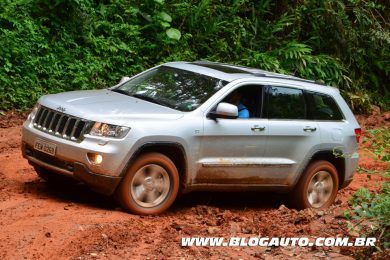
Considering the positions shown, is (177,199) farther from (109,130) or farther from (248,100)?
(109,130)

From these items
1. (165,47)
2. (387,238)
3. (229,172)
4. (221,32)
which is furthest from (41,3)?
(387,238)

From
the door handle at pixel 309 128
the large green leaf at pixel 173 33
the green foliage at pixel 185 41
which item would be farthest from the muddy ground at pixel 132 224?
the large green leaf at pixel 173 33

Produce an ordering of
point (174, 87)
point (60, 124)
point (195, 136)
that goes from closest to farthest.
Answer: point (60, 124), point (195, 136), point (174, 87)

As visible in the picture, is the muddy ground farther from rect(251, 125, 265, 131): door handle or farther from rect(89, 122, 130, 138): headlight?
rect(251, 125, 265, 131): door handle

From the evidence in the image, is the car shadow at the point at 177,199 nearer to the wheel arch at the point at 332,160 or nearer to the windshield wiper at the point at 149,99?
the wheel arch at the point at 332,160

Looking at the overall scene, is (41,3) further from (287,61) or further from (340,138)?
(340,138)

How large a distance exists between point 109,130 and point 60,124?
2.17 ft

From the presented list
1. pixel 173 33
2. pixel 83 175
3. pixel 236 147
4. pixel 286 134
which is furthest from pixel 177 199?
pixel 173 33

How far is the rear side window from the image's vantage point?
9524 millimetres

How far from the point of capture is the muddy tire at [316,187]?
373 inches

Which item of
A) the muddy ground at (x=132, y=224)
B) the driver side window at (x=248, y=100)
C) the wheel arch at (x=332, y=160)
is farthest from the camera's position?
the wheel arch at (x=332, y=160)

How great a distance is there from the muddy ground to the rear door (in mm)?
504

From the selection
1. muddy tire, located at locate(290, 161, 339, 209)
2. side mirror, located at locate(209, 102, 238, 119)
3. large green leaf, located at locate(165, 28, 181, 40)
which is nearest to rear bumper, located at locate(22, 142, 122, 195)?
side mirror, located at locate(209, 102, 238, 119)

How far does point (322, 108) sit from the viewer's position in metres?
9.66
